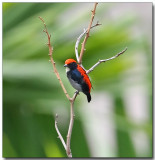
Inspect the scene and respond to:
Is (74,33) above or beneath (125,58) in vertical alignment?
above

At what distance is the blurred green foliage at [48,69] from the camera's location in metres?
1.93

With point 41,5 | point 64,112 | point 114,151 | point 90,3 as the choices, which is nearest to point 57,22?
point 41,5

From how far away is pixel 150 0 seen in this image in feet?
6.02

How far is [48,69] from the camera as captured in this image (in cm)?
188

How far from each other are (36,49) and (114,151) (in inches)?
23.3

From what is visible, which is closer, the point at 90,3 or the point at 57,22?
the point at 90,3

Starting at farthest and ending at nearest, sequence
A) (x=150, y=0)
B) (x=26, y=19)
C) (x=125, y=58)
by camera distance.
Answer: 1. (x=26, y=19)
2. (x=125, y=58)
3. (x=150, y=0)

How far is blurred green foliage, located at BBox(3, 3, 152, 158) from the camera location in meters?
1.93

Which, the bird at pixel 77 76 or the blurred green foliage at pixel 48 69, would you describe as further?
the blurred green foliage at pixel 48 69

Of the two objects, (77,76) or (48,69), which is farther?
(48,69)

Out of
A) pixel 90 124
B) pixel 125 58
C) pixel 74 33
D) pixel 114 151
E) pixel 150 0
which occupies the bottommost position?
pixel 114 151

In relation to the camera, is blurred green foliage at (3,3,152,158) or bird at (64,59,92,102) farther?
blurred green foliage at (3,3,152,158)

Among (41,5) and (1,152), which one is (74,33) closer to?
(41,5)

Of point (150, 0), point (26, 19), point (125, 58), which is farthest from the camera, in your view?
point (26, 19)
